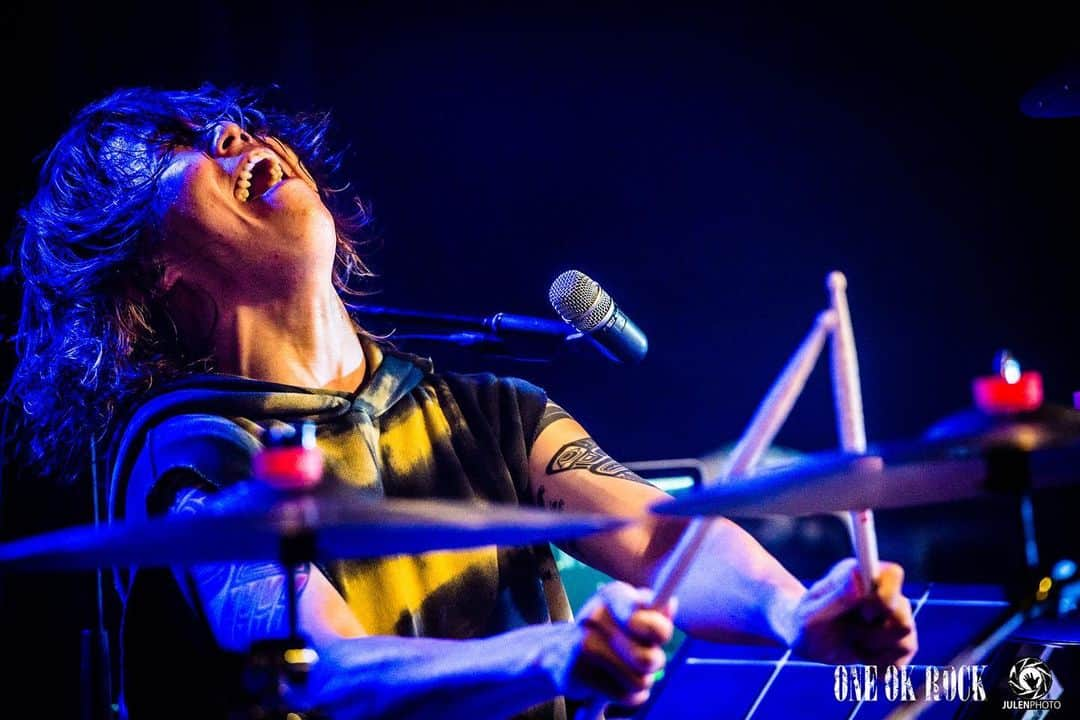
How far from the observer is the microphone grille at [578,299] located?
2.26 meters

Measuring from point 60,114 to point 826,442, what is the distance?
2.56 metres

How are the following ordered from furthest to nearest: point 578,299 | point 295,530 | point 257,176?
point 257,176 → point 578,299 → point 295,530

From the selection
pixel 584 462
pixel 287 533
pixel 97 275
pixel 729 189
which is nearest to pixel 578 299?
pixel 584 462

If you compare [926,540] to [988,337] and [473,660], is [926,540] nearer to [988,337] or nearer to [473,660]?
[988,337]

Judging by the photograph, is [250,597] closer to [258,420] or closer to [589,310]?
[258,420]

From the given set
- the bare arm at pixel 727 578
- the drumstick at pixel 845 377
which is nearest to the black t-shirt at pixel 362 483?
the bare arm at pixel 727 578

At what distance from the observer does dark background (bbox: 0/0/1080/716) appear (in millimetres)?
3629

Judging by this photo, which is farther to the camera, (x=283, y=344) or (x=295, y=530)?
(x=283, y=344)

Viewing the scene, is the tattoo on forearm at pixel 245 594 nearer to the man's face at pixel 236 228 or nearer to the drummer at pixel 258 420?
the drummer at pixel 258 420

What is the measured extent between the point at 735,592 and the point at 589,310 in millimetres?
615

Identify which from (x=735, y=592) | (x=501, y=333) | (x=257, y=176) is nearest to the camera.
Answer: (x=735, y=592)

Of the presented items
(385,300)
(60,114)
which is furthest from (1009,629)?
(60,114)

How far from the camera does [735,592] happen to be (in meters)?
2.12

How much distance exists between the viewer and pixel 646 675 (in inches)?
57.2
